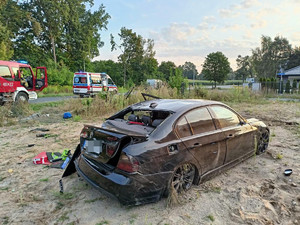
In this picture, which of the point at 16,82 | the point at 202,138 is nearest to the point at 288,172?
the point at 202,138

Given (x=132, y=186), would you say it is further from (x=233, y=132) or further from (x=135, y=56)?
(x=135, y=56)

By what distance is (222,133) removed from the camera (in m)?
3.44

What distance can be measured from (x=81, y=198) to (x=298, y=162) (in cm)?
431

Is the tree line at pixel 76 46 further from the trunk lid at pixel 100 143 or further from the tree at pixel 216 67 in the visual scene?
the trunk lid at pixel 100 143

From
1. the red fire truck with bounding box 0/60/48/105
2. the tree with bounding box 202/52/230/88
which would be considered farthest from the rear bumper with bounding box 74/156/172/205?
the tree with bounding box 202/52/230/88

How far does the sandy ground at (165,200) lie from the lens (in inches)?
102

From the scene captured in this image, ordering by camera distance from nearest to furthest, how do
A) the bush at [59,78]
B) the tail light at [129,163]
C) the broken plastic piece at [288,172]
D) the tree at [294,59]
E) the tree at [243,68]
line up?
the tail light at [129,163], the broken plastic piece at [288,172], the bush at [59,78], the tree at [294,59], the tree at [243,68]

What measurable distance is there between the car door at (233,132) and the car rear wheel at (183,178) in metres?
0.86

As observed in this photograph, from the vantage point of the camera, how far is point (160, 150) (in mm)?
2625

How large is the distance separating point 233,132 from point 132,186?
2147mm

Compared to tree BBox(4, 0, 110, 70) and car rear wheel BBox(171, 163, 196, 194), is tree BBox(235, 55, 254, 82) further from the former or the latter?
car rear wheel BBox(171, 163, 196, 194)

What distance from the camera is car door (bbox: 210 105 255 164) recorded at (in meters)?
3.56

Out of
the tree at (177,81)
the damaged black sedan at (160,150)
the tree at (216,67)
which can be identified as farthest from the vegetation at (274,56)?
the damaged black sedan at (160,150)

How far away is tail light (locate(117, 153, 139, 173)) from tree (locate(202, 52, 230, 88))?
44.2 meters
